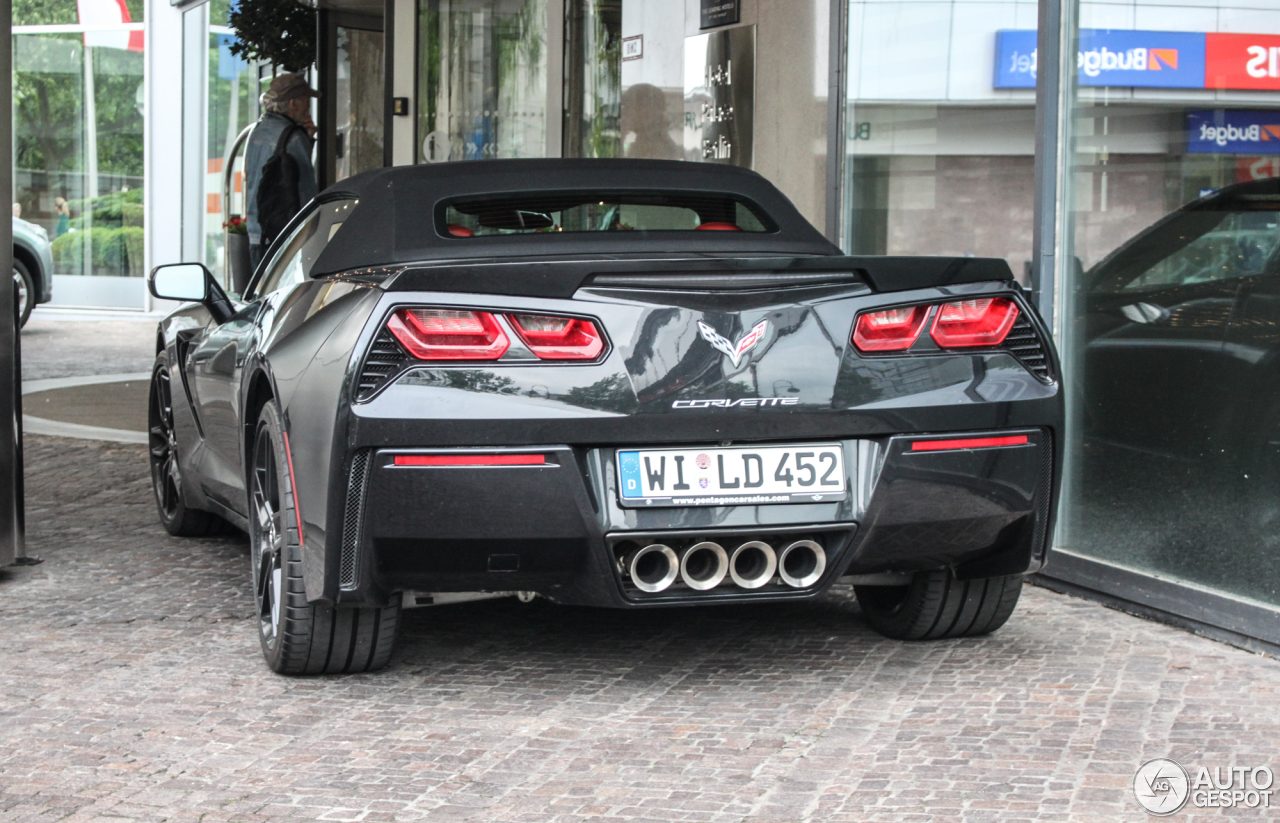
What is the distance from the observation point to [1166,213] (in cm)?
511

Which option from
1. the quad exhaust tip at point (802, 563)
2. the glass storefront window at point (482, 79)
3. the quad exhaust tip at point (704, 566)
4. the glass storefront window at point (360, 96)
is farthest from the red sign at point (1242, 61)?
the glass storefront window at point (360, 96)

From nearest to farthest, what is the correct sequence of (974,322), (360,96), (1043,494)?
(974,322)
(1043,494)
(360,96)

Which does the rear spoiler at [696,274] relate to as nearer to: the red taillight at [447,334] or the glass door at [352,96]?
the red taillight at [447,334]

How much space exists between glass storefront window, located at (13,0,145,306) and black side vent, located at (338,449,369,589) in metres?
20.1

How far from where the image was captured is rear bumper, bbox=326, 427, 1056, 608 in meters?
3.68

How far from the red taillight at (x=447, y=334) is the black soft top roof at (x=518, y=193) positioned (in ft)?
2.33

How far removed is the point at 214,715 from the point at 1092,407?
3.08m

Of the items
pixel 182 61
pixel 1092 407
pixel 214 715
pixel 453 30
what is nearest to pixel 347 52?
pixel 453 30

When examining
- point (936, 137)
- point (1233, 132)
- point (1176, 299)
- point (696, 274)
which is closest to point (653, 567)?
point (696, 274)

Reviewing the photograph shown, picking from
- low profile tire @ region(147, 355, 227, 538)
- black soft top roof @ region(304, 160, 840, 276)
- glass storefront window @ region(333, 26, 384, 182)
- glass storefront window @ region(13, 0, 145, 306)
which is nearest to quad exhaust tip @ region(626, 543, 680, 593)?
black soft top roof @ region(304, 160, 840, 276)

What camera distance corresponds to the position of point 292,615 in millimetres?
4027

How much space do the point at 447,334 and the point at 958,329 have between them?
1244 mm

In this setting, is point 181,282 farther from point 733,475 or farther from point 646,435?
point 733,475

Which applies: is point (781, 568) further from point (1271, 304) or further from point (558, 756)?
point (1271, 304)
